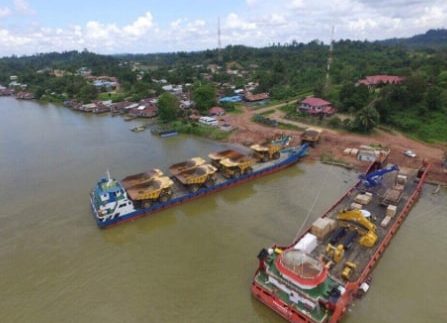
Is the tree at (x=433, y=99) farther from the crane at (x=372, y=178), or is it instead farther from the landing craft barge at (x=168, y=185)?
the crane at (x=372, y=178)

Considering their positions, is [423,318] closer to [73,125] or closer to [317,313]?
[317,313]

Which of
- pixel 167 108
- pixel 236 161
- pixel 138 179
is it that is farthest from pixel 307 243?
pixel 167 108

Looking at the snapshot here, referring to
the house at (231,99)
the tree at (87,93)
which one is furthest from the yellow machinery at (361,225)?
the tree at (87,93)

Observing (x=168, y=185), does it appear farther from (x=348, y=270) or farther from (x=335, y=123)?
(x=335, y=123)

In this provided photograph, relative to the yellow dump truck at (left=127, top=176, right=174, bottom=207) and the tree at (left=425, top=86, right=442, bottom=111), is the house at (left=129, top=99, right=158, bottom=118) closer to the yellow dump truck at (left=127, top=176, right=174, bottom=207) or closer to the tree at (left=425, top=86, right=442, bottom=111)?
the yellow dump truck at (left=127, top=176, right=174, bottom=207)

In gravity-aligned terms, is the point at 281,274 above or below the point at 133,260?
above

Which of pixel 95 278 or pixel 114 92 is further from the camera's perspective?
pixel 114 92

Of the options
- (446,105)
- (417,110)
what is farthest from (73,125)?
(446,105)
